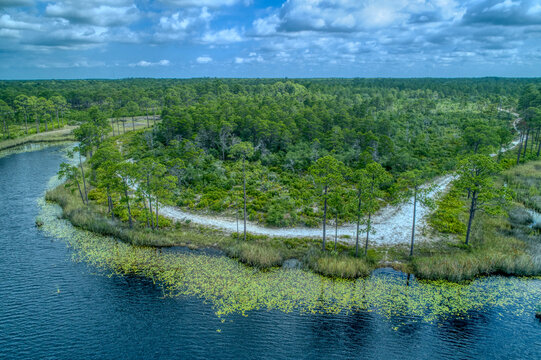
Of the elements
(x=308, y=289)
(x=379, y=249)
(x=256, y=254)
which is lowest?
(x=308, y=289)

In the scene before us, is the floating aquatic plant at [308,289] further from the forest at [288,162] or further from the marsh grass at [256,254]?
the forest at [288,162]

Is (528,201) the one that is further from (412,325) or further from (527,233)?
(412,325)

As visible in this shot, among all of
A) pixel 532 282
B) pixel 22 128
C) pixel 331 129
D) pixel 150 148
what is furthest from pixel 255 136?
pixel 22 128

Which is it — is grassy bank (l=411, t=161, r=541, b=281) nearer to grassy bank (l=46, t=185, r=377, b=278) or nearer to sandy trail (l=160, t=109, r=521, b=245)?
sandy trail (l=160, t=109, r=521, b=245)

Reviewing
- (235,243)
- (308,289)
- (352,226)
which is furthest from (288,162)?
(308,289)

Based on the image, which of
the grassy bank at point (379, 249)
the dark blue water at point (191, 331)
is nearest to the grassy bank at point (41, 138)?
the grassy bank at point (379, 249)

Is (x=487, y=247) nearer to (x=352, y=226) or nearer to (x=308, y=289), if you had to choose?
(x=352, y=226)

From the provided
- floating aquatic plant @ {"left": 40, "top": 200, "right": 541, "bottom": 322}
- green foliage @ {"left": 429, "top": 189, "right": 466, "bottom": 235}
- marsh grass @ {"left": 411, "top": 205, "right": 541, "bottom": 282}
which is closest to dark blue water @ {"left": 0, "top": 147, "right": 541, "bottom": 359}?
Answer: floating aquatic plant @ {"left": 40, "top": 200, "right": 541, "bottom": 322}

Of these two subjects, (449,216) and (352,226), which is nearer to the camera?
(352,226)
